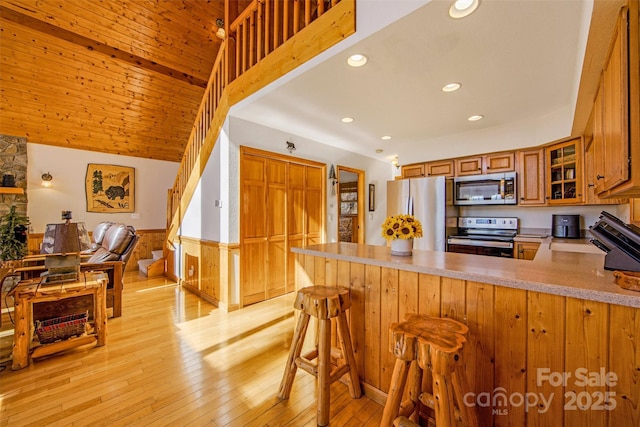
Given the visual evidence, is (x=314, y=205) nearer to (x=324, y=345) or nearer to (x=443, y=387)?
(x=324, y=345)

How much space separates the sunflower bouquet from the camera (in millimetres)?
1713

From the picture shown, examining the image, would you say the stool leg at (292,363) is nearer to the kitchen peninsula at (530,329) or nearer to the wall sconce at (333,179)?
the kitchen peninsula at (530,329)

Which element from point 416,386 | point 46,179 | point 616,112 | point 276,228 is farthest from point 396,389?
point 46,179

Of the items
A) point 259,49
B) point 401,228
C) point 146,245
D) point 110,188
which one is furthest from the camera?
point 146,245

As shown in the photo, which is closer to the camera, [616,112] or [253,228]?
[616,112]

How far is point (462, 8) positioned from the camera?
1.54 meters

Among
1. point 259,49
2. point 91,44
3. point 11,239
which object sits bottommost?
point 11,239

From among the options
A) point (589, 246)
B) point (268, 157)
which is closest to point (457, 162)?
point (589, 246)

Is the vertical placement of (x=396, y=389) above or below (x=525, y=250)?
below

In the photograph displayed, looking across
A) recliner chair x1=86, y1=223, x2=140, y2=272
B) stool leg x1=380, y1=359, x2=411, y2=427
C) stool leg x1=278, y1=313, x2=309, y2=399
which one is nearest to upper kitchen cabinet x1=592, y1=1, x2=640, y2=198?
stool leg x1=380, y1=359, x2=411, y2=427

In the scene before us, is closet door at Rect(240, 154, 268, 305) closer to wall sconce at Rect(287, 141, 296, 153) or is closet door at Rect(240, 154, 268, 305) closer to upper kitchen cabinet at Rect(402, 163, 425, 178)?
wall sconce at Rect(287, 141, 296, 153)

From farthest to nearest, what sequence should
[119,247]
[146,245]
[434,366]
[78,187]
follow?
1. [146,245]
2. [78,187]
3. [119,247]
4. [434,366]

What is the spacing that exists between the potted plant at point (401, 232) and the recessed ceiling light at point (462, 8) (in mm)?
1244

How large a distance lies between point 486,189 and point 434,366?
3.51 meters
